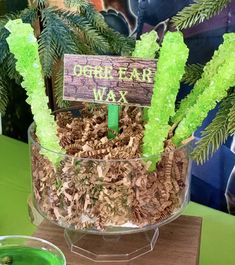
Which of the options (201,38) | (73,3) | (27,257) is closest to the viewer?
(27,257)

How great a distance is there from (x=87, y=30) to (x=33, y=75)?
0.26 metres

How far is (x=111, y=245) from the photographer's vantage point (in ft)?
2.83

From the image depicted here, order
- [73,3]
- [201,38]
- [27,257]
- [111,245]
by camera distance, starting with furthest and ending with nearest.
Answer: [201,38], [73,3], [111,245], [27,257]

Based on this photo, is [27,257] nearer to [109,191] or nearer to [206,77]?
[109,191]

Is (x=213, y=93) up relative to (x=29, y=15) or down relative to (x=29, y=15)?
down

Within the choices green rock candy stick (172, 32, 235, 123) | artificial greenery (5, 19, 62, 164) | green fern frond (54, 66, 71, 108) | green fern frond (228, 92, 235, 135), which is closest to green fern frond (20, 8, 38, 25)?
green fern frond (54, 66, 71, 108)

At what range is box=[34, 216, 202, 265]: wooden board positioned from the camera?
2.70 ft

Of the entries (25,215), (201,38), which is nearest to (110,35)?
(201,38)

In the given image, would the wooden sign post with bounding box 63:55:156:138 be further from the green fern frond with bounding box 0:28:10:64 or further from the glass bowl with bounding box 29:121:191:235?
the green fern frond with bounding box 0:28:10:64

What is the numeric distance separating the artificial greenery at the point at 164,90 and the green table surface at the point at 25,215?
1.17 feet

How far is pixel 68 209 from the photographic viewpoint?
76 centimetres

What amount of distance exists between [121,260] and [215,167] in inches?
17.4

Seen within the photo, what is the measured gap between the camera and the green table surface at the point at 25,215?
3.37 feet

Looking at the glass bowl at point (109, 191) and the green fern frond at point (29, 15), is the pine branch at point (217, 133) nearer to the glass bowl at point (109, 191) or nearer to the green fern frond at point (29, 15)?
the glass bowl at point (109, 191)
